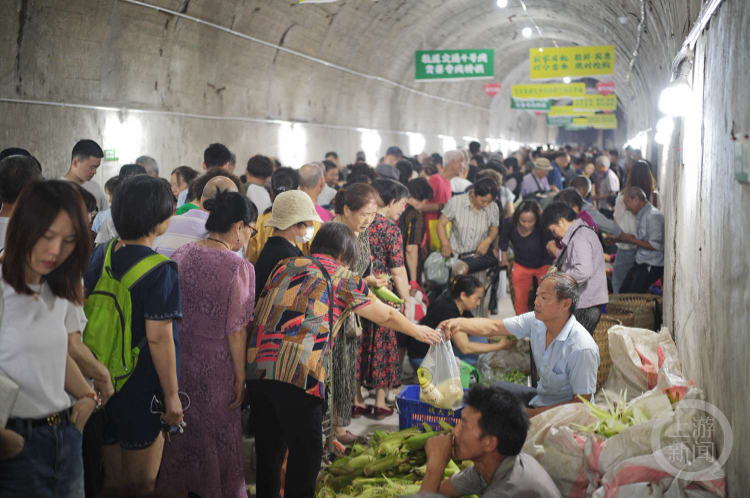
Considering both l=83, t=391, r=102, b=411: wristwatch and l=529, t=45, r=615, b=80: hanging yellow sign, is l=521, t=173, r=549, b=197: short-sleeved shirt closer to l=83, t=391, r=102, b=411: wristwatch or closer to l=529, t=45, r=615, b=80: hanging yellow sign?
l=529, t=45, r=615, b=80: hanging yellow sign

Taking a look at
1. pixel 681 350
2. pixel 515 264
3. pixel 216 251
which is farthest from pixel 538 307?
pixel 515 264

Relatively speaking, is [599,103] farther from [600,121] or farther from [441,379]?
[441,379]

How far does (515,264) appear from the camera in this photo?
307 inches

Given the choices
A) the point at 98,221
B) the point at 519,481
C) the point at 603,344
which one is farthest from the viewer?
the point at 603,344

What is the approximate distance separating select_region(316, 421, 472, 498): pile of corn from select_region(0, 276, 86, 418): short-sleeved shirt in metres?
2.05

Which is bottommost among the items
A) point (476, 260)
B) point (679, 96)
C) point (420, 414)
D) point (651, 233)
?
point (420, 414)

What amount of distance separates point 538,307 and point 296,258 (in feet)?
5.18

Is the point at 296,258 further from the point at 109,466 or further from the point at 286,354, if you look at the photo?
the point at 109,466

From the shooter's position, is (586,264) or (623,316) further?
(623,316)

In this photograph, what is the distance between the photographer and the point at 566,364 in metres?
4.39

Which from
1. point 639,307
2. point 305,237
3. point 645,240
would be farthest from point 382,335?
point 645,240

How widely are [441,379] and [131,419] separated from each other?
1.94 meters

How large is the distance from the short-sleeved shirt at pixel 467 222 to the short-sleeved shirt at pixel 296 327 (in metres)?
4.23

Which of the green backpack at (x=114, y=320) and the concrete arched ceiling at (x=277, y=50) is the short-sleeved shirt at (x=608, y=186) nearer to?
the concrete arched ceiling at (x=277, y=50)
